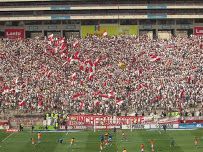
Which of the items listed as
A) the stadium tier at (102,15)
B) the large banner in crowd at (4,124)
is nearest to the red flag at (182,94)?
the large banner in crowd at (4,124)

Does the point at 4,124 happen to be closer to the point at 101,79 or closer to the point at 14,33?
the point at 101,79

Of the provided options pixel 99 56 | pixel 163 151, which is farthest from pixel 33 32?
pixel 163 151

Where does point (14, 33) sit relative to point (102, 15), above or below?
below

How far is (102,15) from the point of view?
131 meters

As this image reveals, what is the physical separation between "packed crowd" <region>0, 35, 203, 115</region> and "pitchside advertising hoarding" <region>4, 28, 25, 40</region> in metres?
8.39

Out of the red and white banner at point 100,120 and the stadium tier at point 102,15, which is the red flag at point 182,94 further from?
the stadium tier at point 102,15

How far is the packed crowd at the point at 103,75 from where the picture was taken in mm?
90562

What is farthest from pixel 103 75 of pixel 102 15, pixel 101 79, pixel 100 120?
pixel 102 15

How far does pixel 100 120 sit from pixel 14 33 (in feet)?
150

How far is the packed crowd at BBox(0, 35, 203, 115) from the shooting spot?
90562 millimetres

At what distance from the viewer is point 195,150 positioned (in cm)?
6900

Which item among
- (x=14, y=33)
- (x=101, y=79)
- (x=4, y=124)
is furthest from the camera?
(x=14, y=33)

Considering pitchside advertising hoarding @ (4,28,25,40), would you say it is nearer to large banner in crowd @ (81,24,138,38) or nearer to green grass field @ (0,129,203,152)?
large banner in crowd @ (81,24,138,38)

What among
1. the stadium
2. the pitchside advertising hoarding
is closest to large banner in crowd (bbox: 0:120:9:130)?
the stadium
